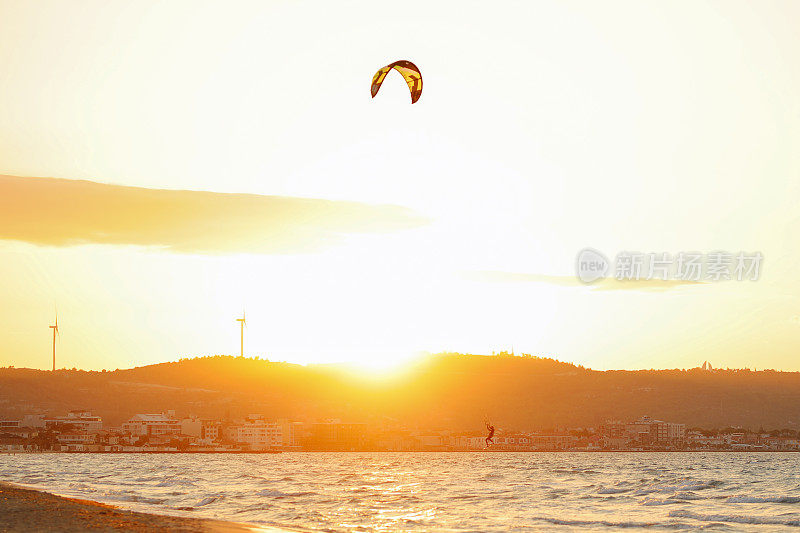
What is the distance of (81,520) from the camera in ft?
123

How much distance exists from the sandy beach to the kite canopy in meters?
22.6

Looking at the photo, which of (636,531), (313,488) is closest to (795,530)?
(636,531)

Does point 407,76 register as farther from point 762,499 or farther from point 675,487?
point 675,487

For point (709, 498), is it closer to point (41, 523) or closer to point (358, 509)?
point (358, 509)

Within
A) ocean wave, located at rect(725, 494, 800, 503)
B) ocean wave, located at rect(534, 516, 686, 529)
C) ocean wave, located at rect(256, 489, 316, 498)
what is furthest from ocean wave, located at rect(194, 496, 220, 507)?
ocean wave, located at rect(725, 494, 800, 503)

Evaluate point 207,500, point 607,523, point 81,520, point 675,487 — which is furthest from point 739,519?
point 81,520

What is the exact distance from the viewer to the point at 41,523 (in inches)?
1406

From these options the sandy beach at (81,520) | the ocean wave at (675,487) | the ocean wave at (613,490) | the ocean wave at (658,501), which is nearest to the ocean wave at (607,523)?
the ocean wave at (658,501)

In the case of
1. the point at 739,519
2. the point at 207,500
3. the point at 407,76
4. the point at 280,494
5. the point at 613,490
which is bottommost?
the point at 613,490

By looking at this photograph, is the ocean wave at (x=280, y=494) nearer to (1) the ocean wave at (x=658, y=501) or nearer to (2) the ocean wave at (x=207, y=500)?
(2) the ocean wave at (x=207, y=500)

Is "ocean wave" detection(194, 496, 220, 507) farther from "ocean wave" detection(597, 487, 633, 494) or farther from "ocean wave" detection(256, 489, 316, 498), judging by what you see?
"ocean wave" detection(597, 487, 633, 494)

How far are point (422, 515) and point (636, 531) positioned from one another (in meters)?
10.8

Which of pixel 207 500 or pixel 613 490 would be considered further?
pixel 613 490

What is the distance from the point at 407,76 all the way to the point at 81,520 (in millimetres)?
27835
